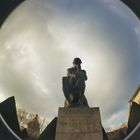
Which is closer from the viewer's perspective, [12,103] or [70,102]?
[70,102]

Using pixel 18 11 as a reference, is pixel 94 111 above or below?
below

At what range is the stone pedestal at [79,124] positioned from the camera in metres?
7.52

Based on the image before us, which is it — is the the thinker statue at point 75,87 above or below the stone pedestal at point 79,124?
above

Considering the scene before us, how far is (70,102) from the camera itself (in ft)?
27.5

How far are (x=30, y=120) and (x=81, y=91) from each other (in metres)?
2.95

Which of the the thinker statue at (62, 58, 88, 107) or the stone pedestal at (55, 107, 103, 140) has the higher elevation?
the the thinker statue at (62, 58, 88, 107)

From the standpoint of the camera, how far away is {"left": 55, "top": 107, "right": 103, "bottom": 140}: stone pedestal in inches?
296

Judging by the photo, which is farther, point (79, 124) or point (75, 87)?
point (75, 87)

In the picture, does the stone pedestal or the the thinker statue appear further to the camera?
the the thinker statue

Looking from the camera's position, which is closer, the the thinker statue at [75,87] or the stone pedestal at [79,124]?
the stone pedestal at [79,124]

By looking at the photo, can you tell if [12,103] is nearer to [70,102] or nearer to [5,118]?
[5,118]

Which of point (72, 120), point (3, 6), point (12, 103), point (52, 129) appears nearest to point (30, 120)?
point (12, 103)

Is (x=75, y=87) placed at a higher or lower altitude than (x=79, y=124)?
higher

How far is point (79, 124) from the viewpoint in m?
7.63
